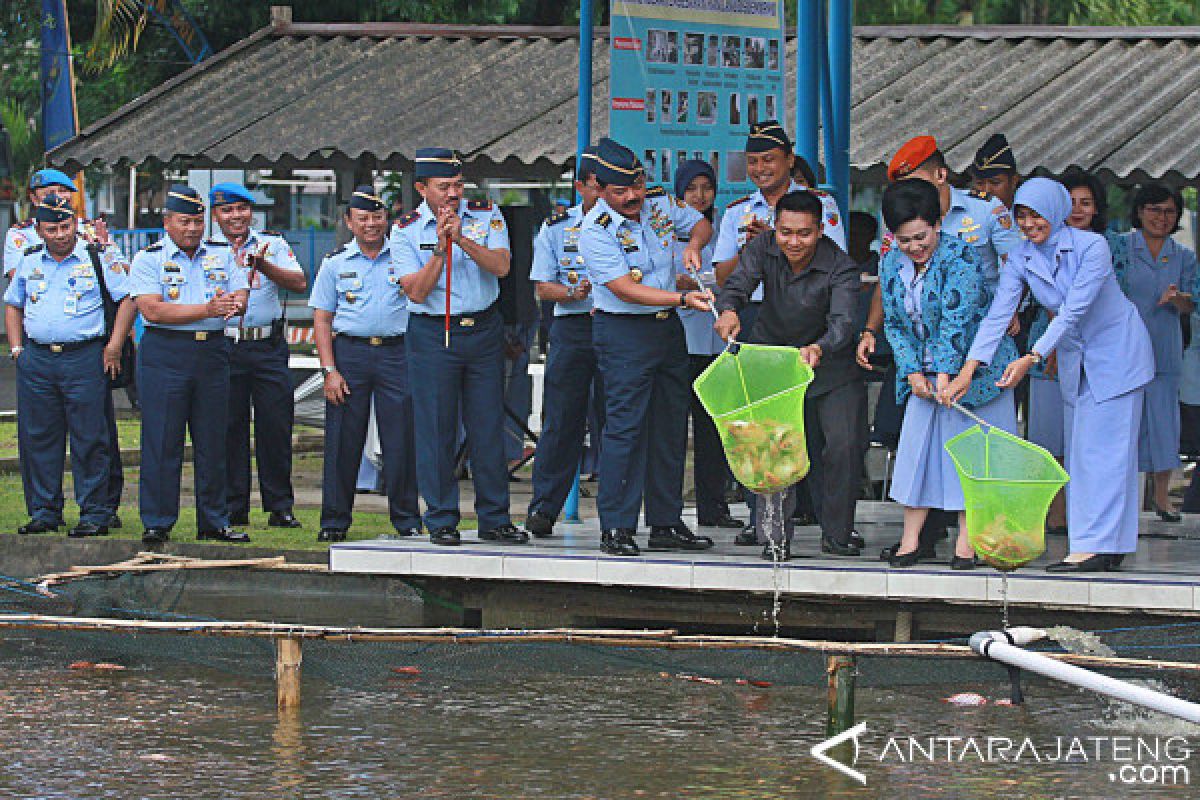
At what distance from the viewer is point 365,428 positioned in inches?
467

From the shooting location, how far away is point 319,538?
11.9 meters

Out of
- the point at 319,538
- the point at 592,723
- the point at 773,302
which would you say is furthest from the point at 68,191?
the point at 592,723

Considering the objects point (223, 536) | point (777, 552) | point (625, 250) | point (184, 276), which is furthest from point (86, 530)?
point (777, 552)

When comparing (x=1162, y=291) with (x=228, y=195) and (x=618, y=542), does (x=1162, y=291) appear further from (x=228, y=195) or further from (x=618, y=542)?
(x=228, y=195)

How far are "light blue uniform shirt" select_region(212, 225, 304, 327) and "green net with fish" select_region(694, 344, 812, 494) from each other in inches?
140

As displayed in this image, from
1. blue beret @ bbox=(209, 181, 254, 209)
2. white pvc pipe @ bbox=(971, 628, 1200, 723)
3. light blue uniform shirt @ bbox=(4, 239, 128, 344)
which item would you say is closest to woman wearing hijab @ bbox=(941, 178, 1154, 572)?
white pvc pipe @ bbox=(971, 628, 1200, 723)

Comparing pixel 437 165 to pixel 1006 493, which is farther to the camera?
pixel 437 165

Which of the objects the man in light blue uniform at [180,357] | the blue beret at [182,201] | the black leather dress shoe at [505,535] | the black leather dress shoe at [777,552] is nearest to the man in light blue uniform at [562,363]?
the black leather dress shoe at [505,535]

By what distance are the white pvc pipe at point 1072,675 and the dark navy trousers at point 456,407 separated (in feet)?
11.2

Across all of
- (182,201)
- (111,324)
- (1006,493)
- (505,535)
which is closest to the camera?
(1006,493)

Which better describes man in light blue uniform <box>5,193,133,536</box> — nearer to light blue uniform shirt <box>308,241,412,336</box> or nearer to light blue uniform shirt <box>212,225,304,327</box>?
light blue uniform shirt <box>212,225,304,327</box>

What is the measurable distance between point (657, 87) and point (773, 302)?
1.70m

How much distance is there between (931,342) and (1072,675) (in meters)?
3.17

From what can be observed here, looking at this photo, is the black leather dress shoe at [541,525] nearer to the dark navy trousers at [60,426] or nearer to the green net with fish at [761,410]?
the green net with fish at [761,410]
